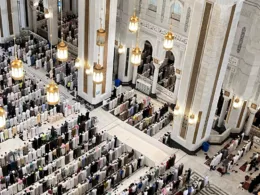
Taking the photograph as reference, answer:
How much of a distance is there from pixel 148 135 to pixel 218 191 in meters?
4.43

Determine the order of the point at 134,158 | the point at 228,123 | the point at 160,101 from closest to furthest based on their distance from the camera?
the point at 134,158
the point at 228,123
the point at 160,101

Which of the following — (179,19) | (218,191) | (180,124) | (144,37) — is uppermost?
(179,19)

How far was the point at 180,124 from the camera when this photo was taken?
2128 cm

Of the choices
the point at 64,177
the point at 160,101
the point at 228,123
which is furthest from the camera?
the point at 160,101

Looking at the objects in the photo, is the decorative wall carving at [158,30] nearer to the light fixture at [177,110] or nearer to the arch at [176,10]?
the arch at [176,10]

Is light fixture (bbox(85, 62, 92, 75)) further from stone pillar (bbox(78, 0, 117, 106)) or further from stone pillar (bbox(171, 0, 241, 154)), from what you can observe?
stone pillar (bbox(171, 0, 241, 154))

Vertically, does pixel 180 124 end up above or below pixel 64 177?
above

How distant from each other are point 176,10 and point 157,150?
6.87m

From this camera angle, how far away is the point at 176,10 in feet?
73.6

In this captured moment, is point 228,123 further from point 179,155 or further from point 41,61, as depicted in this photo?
point 41,61

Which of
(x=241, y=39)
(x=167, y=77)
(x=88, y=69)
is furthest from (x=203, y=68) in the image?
(x=167, y=77)

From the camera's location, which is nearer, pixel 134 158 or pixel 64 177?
pixel 64 177

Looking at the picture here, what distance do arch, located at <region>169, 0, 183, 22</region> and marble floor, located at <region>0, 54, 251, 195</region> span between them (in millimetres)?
5470

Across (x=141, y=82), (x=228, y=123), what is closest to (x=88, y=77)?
(x=141, y=82)
